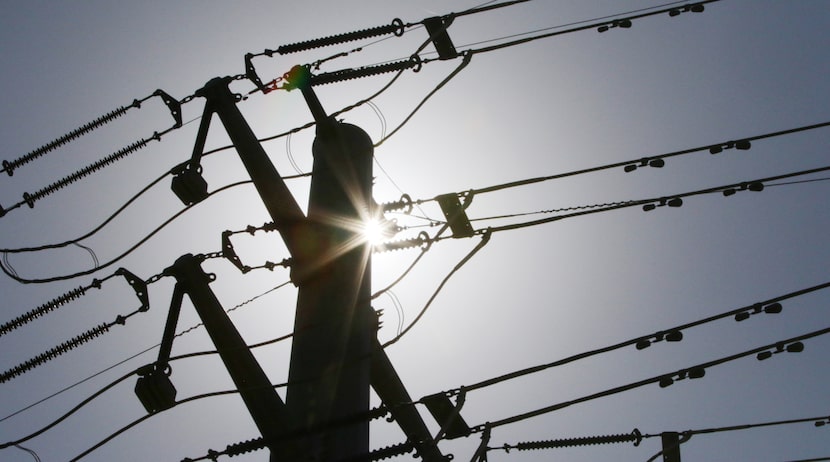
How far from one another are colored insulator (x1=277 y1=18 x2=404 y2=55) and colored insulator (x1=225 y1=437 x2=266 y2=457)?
5.40 metres

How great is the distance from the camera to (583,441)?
793 cm

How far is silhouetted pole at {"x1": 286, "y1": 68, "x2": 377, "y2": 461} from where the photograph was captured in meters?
5.61

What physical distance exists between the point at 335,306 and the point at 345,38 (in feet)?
15.2

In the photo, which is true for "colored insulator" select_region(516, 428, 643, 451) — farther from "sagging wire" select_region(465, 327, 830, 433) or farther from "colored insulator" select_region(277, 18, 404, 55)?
"colored insulator" select_region(277, 18, 404, 55)

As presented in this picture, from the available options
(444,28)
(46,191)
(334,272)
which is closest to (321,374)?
(334,272)

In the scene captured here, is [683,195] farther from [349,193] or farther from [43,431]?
[43,431]

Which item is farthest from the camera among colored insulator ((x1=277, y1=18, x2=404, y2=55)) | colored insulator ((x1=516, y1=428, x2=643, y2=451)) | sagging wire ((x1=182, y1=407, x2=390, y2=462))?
colored insulator ((x1=277, y1=18, x2=404, y2=55))

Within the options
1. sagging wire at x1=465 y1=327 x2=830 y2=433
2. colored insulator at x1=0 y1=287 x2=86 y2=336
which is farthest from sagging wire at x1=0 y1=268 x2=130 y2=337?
sagging wire at x1=465 y1=327 x2=830 y2=433

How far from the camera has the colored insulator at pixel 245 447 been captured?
5791 millimetres

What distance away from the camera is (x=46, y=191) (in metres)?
9.70

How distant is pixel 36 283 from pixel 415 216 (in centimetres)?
435

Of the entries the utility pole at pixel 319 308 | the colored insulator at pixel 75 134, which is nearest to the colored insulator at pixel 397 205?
the utility pole at pixel 319 308

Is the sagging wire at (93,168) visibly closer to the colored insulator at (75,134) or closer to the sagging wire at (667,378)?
the colored insulator at (75,134)

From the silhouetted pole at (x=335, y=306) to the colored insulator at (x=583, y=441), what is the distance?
7.77 ft
